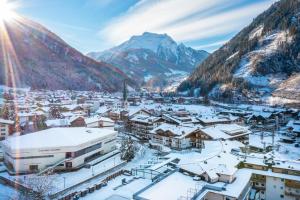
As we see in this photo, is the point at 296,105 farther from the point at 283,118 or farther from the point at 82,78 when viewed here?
the point at 82,78

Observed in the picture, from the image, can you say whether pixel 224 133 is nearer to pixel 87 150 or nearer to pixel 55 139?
pixel 87 150

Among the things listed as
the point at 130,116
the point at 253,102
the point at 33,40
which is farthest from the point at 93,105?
the point at 33,40

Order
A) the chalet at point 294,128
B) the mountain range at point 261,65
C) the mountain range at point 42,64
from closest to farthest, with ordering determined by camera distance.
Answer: the chalet at point 294,128 < the mountain range at point 261,65 < the mountain range at point 42,64

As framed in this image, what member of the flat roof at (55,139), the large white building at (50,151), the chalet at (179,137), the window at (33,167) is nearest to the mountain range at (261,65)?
the chalet at (179,137)

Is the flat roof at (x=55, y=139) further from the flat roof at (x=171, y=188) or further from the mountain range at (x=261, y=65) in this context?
the mountain range at (x=261, y=65)

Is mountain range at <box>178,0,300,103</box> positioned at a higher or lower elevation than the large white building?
higher

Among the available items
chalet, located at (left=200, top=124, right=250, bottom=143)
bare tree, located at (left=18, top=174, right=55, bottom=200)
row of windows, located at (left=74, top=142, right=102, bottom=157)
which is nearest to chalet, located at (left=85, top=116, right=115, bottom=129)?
row of windows, located at (left=74, top=142, right=102, bottom=157)

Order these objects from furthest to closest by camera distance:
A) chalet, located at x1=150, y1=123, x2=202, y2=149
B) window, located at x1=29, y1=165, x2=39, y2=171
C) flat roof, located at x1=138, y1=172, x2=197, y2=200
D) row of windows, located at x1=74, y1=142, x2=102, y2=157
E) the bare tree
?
chalet, located at x1=150, y1=123, x2=202, y2=149, row of windows, located at x1=74, y1=142, x2=102, y2=157, window, located at x1=29, y1=165, x2=39, y2=171, the bare tree, flat roof, located at x1=138, y1=172, x2=197, y2=200

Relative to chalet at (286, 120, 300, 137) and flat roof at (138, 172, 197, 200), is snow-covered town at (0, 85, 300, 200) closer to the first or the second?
flat roof at (138, 172, 197, 200)
